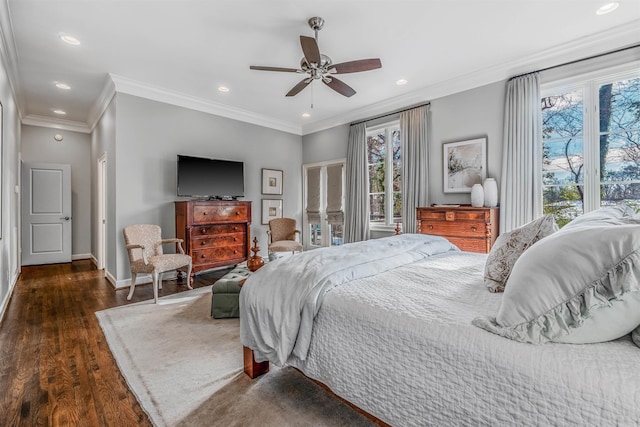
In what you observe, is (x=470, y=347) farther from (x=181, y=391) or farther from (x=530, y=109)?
(x=530, y=109)

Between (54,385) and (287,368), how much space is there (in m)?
1.49

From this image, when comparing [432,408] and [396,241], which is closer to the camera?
[432,408]

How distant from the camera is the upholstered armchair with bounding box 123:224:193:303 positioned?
358 centimetres

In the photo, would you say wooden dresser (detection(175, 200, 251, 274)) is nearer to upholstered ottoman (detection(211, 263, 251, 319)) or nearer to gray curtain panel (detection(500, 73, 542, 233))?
upholstered ottoman (detection(211, 263, 251, 319))

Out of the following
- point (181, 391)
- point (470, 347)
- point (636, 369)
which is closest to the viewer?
point (636, 369)

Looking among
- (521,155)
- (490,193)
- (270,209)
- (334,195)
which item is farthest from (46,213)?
(521,155)

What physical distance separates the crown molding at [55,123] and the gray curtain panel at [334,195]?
17.2 ft

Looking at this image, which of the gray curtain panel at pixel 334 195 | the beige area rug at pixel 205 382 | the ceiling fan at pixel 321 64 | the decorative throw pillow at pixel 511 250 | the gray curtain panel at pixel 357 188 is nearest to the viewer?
the decorative throw pillow at pixel 511 250

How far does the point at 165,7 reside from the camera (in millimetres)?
2656

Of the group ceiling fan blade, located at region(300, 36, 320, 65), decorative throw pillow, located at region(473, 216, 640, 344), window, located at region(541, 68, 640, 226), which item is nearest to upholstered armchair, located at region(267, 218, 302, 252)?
Answer: ceiling fan blade, located at region(300, 36, 320, 65)

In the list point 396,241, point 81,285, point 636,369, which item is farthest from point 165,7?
point 81,285

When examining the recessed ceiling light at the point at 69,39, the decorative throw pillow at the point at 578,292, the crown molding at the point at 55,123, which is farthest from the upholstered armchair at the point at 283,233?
the crown molding at the point at 55,123

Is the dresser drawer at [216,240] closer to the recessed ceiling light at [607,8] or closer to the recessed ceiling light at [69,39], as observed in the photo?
the recessed ceiling light at [69,39]

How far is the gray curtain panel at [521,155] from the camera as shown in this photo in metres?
3.52
